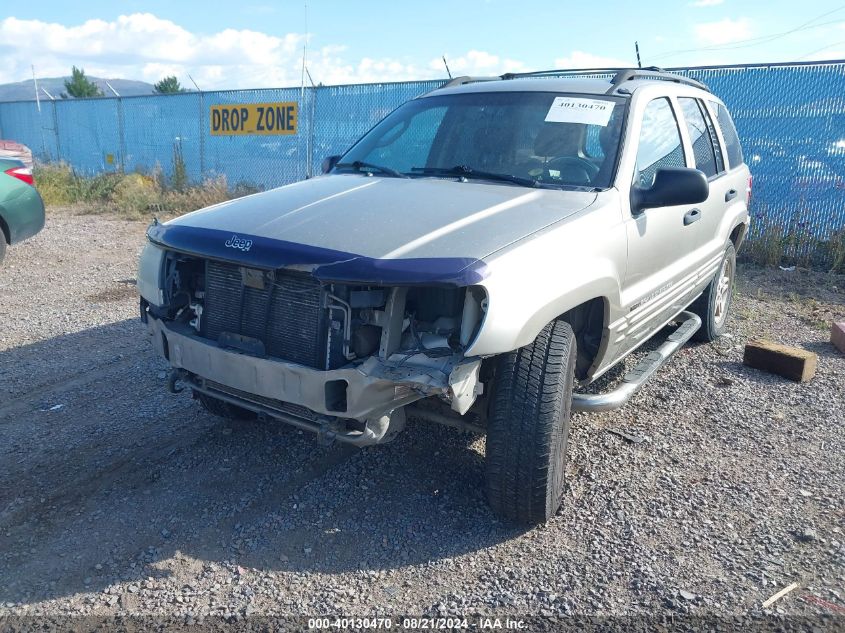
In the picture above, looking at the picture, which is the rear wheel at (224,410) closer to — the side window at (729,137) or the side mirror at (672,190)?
the side mirror at (672,190)

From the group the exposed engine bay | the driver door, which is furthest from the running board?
the exposed engine bay

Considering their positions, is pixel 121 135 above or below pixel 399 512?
above

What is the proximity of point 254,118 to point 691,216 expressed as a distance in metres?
11.0

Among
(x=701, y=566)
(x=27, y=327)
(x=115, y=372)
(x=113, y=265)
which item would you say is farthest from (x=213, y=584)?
(x=113, y=265)

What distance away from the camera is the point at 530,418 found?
288 cm

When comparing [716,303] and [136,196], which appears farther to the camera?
[136,196]

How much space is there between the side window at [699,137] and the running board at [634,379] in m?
1.10

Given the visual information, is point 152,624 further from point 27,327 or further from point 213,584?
point 27,327

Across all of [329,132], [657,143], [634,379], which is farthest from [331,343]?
[329,132]

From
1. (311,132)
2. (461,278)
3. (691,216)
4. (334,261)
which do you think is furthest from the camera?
(311,132)

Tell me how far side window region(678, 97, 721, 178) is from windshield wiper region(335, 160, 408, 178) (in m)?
1.98

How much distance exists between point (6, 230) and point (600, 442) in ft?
24.0

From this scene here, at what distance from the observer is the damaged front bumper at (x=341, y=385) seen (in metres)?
2.64

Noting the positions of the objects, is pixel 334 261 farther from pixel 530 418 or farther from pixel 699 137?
pixel 699 137
